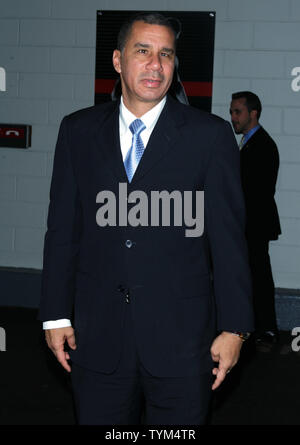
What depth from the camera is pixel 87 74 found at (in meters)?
5.67

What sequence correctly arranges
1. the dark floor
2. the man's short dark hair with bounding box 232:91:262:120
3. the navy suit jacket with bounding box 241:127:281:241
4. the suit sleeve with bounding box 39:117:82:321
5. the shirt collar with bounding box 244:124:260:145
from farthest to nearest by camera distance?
the man's short dark hair with bounding box 232:91:262:120, the shirt collar with bounding box 244:124:260:145, the navy suit jacket with bounding box 241:127:281:241, the dark floor, the suit sleeve with bounding box 39:117:82:321

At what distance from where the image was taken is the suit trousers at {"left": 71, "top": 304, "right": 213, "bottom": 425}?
2012 mm

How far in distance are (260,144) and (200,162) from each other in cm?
289

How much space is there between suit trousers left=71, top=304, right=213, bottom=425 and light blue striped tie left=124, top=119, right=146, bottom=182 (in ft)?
1.26

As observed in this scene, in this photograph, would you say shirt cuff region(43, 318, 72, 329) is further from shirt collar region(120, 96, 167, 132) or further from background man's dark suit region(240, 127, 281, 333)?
background man's dark suit region(240, 127, 281, 333)

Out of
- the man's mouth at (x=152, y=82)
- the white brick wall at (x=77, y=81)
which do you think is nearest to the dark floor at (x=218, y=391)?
the white brick wall at (x=77, y=81)

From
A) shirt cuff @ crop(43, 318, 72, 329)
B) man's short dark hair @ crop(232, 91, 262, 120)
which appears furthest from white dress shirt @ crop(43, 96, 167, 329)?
man's short dark hair @ crop(232, 91, 262, 120)

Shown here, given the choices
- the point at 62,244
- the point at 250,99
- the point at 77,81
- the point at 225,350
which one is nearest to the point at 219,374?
the point at 225,350

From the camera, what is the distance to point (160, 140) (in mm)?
2039

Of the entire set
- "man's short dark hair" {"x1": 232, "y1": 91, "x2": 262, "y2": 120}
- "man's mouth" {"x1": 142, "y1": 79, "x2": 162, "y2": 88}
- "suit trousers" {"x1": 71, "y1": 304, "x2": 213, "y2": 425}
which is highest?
"man's short dark hair" {"x1": 232, "y1": 91, "x2": 262, "y2": 120}

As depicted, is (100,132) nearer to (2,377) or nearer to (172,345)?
(172,345)

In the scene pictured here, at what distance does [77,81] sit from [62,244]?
3.78 m
